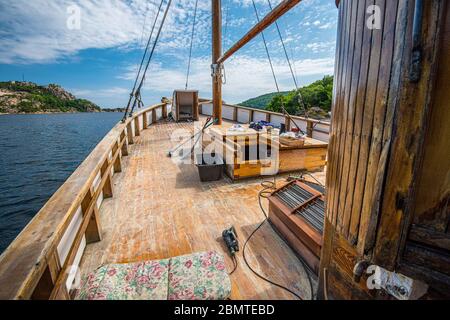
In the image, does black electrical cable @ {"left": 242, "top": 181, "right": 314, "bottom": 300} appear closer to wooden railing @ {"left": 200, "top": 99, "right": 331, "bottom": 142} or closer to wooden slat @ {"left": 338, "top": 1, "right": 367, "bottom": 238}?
wooden slat @ {"left": 338, "top": 1, "right": 367, "bottom": 238}

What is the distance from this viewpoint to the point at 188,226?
2590 millimetres

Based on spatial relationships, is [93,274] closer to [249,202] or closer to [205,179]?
[249,202]

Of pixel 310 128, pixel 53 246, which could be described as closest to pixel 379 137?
pixel 53 246

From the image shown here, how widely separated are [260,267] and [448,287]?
1.34m

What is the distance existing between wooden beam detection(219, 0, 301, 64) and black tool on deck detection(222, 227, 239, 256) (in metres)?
2.67

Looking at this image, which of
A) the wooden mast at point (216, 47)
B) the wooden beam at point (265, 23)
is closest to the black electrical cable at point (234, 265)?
the wooden beam at point (265, 23)

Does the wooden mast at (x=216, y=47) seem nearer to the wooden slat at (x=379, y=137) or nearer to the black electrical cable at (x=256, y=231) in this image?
the black electrical cable at (x=256, y=231)

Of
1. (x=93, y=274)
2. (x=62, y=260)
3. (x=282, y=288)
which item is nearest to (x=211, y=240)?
(x=282, y=288)

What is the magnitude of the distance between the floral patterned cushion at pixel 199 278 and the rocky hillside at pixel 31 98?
79.3 metres

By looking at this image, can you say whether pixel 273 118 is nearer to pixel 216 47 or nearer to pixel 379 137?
pixel 216 47

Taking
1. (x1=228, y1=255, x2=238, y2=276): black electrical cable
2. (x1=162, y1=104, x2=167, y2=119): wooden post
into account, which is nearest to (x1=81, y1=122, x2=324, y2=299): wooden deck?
(x1=228, y1=255, x2=238, y2=276): black electrical cable

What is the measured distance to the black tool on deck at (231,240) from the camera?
2.14 metres

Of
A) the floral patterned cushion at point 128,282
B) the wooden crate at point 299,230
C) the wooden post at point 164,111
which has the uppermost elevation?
the wooden post at point 164,111

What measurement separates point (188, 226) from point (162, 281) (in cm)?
88
